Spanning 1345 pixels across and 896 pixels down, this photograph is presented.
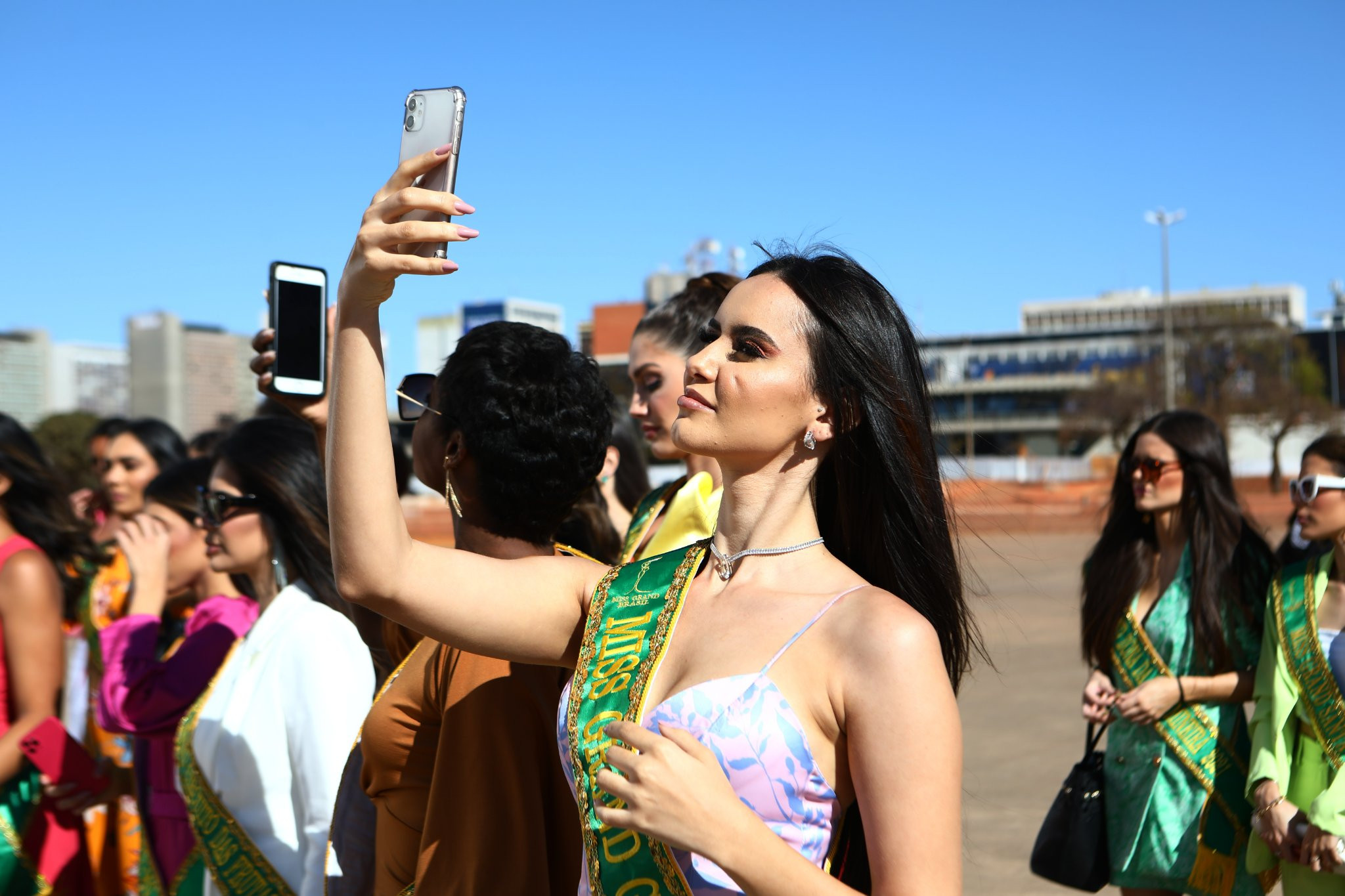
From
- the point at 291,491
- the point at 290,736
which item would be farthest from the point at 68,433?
the point at 290,736

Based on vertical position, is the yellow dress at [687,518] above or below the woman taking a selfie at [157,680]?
above

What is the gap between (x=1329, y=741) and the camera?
3607 millimetres

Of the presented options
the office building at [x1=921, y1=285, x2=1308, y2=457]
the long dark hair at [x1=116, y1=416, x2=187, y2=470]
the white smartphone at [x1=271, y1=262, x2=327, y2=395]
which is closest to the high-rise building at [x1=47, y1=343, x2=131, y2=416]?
the office building at [x1=921, y1=285, x2=1308, y2=457]

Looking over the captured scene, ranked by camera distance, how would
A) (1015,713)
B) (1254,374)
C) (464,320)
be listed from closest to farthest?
(1015,713)
(1254,374)
(464,320)

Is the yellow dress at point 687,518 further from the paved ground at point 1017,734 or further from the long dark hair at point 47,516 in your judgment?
the long dark hair at point 47,516

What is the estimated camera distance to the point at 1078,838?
4.23 m

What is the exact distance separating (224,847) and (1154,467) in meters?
3.38

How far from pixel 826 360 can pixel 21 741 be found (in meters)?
2.97

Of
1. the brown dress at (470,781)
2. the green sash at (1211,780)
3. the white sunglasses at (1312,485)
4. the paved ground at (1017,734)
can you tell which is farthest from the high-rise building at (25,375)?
the brown dress at (470,781)

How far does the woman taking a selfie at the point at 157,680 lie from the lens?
10.9 feet

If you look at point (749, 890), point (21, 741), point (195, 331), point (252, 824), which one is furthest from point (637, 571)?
point (195, 331)

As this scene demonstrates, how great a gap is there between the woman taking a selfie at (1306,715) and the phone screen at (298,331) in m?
2.97

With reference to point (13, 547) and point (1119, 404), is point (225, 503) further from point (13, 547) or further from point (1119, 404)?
point (1119, 404)

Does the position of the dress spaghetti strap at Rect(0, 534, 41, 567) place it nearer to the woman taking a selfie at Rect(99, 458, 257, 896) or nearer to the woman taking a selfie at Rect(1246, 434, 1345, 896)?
the woman taking a selfie at Rect(99, 458, 257, 896)
